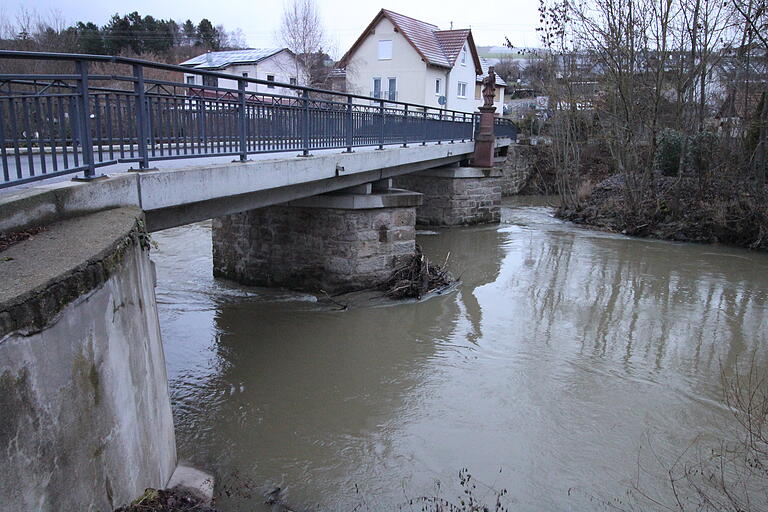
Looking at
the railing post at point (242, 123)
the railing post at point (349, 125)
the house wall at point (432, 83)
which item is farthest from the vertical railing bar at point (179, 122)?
the house wall at point (432, 83)

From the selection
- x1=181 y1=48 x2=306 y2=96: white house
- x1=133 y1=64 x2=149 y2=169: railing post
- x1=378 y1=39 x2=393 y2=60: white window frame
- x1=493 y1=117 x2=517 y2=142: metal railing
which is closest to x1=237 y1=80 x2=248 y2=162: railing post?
x1=133 y1=64 x2=149 y2=169: railing post

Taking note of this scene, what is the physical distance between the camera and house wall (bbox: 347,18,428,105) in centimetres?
3456

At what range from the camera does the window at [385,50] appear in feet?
116

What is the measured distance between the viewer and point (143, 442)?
3568 millimetres

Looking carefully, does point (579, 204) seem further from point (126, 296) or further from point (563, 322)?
point (126, 296)

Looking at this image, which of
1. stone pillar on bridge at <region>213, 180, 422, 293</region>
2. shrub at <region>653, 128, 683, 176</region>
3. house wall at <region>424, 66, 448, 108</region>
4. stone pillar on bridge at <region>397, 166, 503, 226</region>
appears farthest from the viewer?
house wall at <region>424, 66, 448, 108</region>

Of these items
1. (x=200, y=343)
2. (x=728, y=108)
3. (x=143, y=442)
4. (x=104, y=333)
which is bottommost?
(x=200, y=343)

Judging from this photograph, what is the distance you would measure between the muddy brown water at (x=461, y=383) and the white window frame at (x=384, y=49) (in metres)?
26.0

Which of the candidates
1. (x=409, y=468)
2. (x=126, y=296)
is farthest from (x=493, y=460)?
(x=126, y=296)

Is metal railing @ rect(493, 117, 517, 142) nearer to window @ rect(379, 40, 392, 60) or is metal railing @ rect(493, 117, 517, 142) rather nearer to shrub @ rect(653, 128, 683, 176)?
shrub @ rect(653, 128, 683, 176)

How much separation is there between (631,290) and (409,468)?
793 centimetres

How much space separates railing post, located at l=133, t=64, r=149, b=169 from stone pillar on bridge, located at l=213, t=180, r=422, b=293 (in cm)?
527

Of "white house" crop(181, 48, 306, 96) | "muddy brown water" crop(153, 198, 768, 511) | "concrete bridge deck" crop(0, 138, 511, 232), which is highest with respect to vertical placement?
"white house" crop(181, 48, 306, 96)

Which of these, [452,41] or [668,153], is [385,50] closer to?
[452,41]
